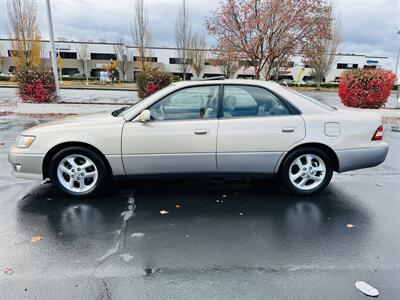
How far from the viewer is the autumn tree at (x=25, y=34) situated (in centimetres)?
2356

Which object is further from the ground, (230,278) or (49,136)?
(49,136)

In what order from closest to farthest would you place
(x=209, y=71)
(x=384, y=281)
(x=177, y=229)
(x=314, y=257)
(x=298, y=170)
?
(x=384, y=281)
(x=314, y=257)
(x=177, y=229)
(x=298, y=170)
(x=209, y=71)

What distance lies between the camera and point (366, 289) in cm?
238

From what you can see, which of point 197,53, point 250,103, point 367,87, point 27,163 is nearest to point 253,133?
point 250,103

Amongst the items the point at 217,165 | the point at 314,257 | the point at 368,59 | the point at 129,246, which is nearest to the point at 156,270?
the point at 129,246

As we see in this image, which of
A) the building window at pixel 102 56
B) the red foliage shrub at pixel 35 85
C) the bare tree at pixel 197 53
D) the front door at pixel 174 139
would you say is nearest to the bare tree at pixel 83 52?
the building window at pixel 102 56

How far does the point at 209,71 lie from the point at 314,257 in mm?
50739

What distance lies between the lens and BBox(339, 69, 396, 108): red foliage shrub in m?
12.6

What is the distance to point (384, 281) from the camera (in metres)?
2.48

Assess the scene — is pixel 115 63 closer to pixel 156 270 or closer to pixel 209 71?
pixel 209 71

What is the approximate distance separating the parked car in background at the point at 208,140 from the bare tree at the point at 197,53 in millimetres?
39864

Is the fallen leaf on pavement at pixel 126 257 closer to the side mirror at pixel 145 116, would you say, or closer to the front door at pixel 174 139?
the front door at pixel 174 139

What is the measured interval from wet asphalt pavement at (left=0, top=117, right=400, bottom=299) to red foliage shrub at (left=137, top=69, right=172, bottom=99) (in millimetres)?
8772

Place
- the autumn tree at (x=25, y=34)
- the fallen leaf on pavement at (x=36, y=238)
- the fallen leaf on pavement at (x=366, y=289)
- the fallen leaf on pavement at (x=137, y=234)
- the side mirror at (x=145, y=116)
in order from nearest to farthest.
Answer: the fallen leaf on pavement at (x=366, y=289), the fallen leaf on pavement at (x=36, y=238), the fallen leaf on pavement at (x=137, y=234), the side mirror at (x=145, y=116), the autumn tree at (x=25, y=34)
